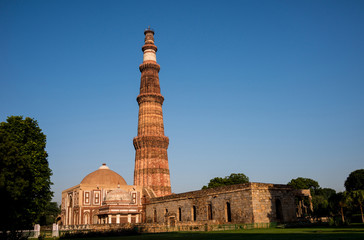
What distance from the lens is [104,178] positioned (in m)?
53.7

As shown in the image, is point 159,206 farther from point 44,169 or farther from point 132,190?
point 44,169

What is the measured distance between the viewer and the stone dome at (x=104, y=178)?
52844mm

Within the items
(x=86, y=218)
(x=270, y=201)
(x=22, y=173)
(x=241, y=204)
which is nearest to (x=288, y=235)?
(x=241, y=204)

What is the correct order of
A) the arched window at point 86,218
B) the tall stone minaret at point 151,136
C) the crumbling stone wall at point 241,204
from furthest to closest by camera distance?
the tall stone minaret at point 151,136 < the arched window at point 86,218 < the crumbling stone wall at point 241,204

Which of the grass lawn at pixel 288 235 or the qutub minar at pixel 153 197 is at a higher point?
the qutub minar at pixel 153 197

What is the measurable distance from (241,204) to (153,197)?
64.4 feet

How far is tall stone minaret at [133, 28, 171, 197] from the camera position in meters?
54.7

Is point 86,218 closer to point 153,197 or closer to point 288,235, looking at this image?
point 153,197

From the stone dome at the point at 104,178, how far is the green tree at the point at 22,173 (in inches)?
835

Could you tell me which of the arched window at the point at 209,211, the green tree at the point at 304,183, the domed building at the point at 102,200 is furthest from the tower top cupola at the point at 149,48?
the green tree at the point at 304,183

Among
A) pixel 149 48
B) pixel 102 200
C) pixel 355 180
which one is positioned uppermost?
pixel 149 48

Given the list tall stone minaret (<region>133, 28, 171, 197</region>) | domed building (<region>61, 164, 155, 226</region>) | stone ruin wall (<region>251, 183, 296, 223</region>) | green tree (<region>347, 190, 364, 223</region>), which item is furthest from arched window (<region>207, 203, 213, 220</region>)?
tall stone minaret (<region>133, 28, 171, 197</region>)

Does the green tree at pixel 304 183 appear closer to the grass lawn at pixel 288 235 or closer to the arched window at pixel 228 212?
the arched window at pixel 228 212

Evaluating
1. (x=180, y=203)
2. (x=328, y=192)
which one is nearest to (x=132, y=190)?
(x=180, y=203)
